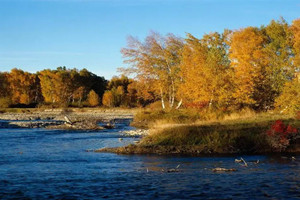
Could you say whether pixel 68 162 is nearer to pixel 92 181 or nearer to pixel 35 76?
pixel 92 181

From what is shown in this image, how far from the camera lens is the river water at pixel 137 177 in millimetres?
14953

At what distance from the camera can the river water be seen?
49.1 ft

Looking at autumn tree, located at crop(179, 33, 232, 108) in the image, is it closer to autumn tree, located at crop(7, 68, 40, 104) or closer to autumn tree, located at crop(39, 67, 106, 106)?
autumn tree, located at crop(39, 67, 106, 106)

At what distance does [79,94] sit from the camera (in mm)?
115500

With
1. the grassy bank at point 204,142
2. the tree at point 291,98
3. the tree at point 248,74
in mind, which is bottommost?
the grassy bank at point 204,142

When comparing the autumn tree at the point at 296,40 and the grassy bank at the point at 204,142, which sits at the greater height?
the autumn tree at the point at 296,40

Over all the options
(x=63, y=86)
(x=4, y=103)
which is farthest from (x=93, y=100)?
(x=4, y=103)

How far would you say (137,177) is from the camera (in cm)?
1788

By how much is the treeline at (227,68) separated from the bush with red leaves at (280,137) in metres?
13.4

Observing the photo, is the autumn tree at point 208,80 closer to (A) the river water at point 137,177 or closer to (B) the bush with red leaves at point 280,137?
(B) the bush with red leaves at point 280,137

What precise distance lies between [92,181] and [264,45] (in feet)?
169

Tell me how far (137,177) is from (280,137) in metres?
11.7

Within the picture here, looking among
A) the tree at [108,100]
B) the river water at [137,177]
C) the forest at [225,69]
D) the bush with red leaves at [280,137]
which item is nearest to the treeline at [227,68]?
the forest at [225,69]

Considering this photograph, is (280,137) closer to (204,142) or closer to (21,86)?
(204,142)
